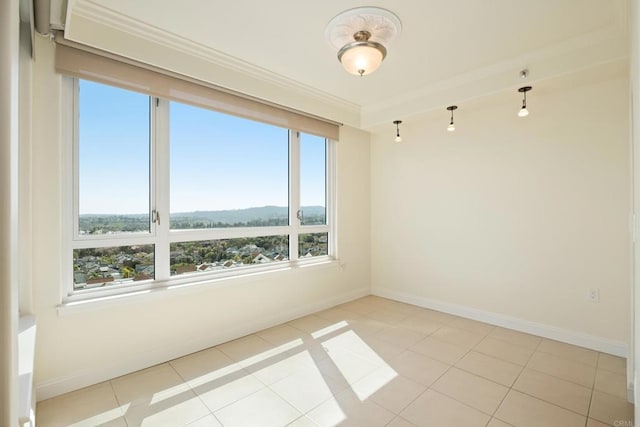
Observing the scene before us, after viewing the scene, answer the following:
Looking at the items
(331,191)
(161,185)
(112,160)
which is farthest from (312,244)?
(112,160)

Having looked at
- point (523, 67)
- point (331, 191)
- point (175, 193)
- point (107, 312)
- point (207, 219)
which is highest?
point (523, 67)

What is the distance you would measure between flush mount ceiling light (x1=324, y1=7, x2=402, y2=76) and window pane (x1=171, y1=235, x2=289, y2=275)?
202 cm

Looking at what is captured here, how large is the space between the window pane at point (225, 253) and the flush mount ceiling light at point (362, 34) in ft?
6.63

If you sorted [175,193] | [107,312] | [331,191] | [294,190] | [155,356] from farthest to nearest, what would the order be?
[331,191] < [294,190] < [175,193] < [155,356] < [107,312]

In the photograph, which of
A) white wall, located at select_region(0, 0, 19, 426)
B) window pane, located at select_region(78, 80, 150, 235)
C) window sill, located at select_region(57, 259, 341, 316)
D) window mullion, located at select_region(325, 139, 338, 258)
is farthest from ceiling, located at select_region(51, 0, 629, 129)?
window sill, located at select_region(57, 259, 341, 316)

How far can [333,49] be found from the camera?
2.60 m

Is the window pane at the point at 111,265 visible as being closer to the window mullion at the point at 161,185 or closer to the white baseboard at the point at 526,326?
the window mullion at the point at 161,185

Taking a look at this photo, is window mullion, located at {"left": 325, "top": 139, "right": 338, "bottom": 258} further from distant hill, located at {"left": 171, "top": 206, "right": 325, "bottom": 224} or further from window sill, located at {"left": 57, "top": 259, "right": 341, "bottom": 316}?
window sill, located at {"left": 57, "top": 259, "right": 341, "bottom": 316}

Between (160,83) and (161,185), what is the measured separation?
0.85m

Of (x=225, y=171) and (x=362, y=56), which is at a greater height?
(x=362, y=56)

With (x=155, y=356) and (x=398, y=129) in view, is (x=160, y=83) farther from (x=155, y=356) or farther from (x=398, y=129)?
(x=398, y=129)

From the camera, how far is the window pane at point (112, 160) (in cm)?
232

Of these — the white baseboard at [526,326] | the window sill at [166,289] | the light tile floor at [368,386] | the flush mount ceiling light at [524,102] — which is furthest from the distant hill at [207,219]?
the flush mount ceiling light at [524,102]

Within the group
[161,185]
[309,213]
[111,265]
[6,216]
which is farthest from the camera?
[309,213]
